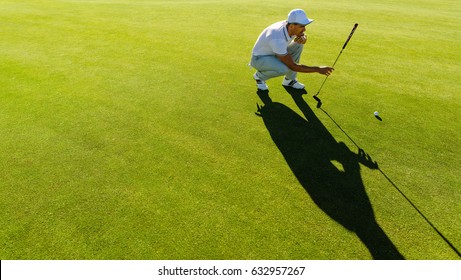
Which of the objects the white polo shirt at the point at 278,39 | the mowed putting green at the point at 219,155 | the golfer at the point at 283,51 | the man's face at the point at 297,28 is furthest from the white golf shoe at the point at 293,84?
the man's face at the point at 297,28

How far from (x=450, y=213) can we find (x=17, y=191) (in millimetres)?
5739

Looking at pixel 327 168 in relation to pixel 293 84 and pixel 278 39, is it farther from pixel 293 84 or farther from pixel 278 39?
pixel 293 84

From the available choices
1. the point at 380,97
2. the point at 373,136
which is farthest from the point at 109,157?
the point at 380,97

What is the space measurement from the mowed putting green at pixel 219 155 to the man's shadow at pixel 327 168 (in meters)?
0.02

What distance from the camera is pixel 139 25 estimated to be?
1177cm

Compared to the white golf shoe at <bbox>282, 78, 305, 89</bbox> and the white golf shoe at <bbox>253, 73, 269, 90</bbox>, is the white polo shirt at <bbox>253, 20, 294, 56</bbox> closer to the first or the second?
the white golf shoe at <bbox>253, 73, 269, 90</bbox>

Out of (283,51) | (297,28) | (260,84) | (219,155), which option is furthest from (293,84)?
(219,155)

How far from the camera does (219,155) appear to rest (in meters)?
4.86

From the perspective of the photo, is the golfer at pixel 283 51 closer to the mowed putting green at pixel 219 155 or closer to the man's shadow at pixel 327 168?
the mowed putting green at pixel 219 155

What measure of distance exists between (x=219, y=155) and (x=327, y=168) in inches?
65.4

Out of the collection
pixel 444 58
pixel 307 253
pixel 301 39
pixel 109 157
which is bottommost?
pixel 307 253

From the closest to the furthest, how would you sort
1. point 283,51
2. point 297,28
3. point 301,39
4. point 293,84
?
point 297,28 → point 283,51 → point 301,39 → point 293,84

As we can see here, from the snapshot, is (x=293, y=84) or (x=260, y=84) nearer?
(x=260, y=84)

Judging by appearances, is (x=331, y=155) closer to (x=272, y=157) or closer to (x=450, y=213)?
(x=272, y=157)
